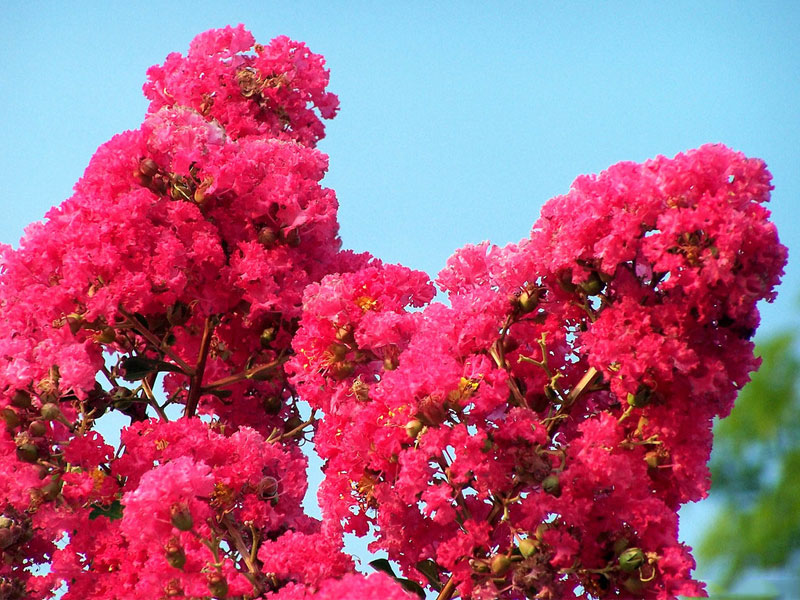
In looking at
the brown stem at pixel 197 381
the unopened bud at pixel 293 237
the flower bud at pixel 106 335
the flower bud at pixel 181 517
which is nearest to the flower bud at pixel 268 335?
the brown stem at pixel 197 381

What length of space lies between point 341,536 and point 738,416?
17.3 feet

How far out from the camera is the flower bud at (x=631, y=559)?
271 centimetres

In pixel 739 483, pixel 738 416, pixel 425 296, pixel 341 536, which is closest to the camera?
pixel 341 536

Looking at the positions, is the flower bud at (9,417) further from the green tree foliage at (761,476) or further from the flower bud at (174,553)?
the green tree foliage at (761,476)

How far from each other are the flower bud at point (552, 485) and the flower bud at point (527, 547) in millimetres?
142

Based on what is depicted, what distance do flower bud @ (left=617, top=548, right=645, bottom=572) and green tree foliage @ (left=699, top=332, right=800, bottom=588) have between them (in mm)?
4154

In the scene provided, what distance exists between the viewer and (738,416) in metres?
7.59

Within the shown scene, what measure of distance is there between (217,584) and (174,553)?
14 cm

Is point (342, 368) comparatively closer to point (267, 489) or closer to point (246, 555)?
point (267, 489)

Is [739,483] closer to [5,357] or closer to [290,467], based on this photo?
[290,467]

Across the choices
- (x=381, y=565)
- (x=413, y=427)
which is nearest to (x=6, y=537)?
(x=381, y=565)

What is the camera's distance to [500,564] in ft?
8.89

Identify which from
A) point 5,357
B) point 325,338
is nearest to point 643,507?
point 325,338

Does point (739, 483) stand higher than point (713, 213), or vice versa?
point (739, 483)
